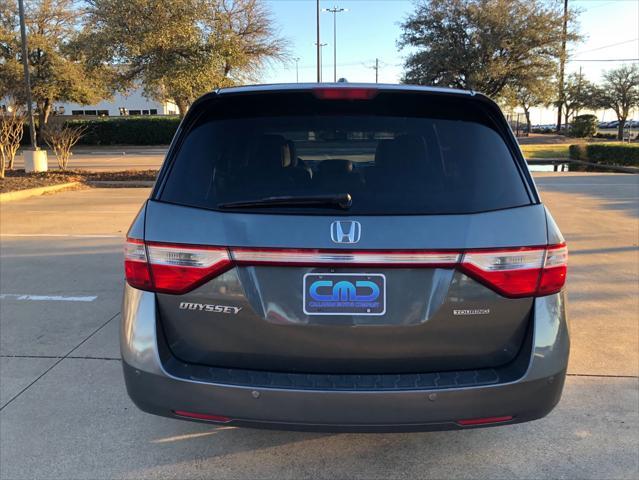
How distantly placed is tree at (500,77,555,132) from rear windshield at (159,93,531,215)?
30.5m

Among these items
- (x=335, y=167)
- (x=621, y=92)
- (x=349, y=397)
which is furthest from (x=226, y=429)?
(x=621, y=92)

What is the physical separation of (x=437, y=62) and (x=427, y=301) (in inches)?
1177

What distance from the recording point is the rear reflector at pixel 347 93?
2277 millimetres

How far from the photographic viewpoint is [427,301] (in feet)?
6.76

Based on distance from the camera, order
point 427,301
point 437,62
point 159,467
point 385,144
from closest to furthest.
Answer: point 427,301 < point 385,144 < point 159,467 < point 437,62

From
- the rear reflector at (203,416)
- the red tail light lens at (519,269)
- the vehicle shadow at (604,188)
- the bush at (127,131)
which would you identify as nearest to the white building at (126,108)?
the bush at (127,131)

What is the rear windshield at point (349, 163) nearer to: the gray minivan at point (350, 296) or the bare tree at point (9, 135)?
the gray minivan at point (350, 296)

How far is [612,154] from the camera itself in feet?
77.0

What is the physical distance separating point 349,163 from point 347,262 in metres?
0.56

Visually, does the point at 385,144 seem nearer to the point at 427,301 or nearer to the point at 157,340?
the point at 427,301

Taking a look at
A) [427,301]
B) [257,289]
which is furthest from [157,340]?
[427,301]

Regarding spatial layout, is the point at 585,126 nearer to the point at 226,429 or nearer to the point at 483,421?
the point at 226,429

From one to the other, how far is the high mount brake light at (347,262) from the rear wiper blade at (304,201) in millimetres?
193

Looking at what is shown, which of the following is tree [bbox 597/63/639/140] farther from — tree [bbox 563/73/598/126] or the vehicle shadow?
the vehicle shadow
